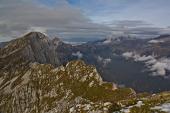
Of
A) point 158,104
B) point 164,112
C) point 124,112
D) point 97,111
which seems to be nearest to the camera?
point 164,112

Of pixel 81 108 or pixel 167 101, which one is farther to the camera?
pixel 81 108

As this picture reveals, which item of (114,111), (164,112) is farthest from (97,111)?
(164,112)

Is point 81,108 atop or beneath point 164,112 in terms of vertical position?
beneath

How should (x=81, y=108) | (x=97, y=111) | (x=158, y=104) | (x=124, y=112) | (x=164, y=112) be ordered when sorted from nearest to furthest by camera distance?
(x=164, y=112) < (x=124, y=112) < (x=158, y=104) < (x=97, y=111) < (x=81, y=108)

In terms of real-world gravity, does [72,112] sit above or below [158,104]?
below

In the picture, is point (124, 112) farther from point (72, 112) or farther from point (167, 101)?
point (72, 112)

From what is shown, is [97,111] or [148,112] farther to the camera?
[97,111]

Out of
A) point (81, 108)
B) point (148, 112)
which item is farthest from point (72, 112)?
point (148, 112)

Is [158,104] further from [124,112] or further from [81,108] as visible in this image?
[81,108]

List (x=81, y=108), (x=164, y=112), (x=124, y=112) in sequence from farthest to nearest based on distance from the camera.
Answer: (x=81, y=108) < (x=124, y=112) < (x=164, y=112)
